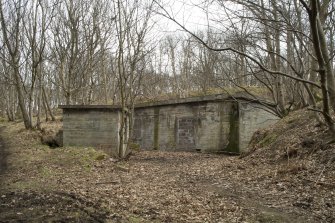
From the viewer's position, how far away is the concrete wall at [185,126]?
18.5 m

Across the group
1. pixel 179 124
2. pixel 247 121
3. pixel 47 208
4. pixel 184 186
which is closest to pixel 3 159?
pixel 184 186

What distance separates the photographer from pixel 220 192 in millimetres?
8148

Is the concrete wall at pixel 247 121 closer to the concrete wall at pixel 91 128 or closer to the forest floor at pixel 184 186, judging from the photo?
the forest floor at pixel 184 186

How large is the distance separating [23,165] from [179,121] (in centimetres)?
978

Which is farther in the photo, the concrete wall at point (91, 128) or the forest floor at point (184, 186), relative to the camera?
the concrete wall at point (91, 128)

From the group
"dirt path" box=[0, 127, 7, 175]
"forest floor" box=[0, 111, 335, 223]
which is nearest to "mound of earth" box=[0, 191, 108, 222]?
"forest floor" box=[0, 111, 335, 223]

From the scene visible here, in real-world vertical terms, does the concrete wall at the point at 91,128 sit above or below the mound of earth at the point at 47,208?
above

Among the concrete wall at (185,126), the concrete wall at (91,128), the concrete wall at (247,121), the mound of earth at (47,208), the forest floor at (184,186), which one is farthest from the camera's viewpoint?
the concrete wall at (185,126)

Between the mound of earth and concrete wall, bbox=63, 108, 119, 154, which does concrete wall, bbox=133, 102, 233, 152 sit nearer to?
concrete wall, bbox=63, 108, 119, 154

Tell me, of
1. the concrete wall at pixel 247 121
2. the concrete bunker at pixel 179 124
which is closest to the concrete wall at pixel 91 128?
the concrete bunker at pixel 179 124

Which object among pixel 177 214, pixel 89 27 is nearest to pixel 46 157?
pixel 177 214

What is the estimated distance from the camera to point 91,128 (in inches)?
687

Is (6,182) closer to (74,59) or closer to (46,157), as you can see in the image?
(46,157)

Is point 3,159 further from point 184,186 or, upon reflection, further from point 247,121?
point 247,121
